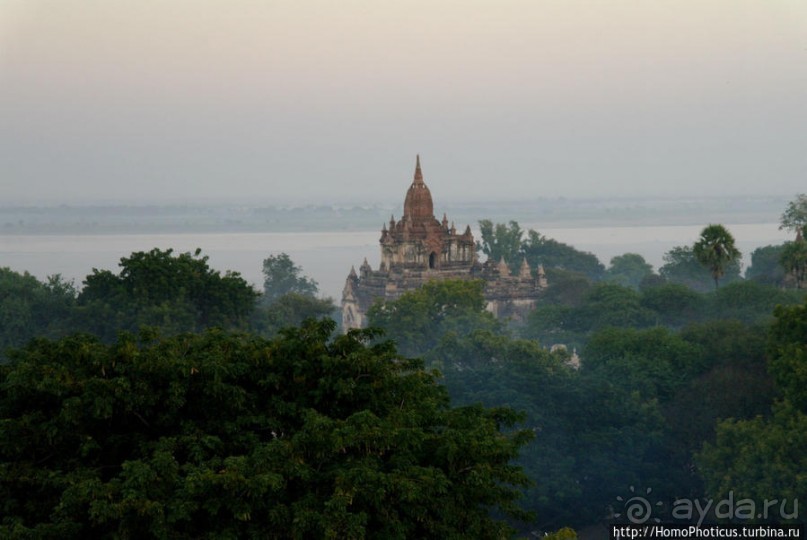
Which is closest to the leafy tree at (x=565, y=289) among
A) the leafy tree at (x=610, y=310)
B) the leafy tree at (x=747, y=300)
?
the leafy tree at (x=610, y=310)

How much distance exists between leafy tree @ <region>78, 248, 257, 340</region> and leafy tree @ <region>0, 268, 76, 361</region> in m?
2.53

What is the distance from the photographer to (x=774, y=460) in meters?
37.3

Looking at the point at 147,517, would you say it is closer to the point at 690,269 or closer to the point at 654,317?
the point at 654,317

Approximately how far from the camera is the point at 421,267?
92.1 metres

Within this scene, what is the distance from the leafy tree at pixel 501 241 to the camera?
396ft

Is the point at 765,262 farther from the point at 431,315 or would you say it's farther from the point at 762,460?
the point at 762,460

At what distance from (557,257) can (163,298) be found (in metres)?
69.7

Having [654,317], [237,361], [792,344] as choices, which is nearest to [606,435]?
[792,344]

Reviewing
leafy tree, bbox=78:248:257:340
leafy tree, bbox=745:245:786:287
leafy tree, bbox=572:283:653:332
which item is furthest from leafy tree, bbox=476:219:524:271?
leafy tree, bbox=78:248:257:340

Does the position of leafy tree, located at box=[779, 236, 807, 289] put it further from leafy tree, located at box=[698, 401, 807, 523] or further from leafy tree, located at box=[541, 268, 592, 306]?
leafy tree, located at box=[698, 401, 807, 523]

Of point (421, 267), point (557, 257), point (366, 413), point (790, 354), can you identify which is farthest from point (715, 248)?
point (366, 413)

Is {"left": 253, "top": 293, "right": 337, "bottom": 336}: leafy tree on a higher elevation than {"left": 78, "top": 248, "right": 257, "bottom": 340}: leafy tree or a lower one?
lower

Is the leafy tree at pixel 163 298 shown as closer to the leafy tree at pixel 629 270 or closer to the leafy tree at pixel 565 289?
the leafy tree at pixel 565 289

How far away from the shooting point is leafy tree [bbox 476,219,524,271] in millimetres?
120688
